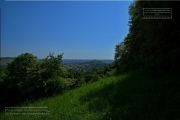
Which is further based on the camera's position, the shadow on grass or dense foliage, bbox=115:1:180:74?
dense foliage, bbox=115:1:180:74

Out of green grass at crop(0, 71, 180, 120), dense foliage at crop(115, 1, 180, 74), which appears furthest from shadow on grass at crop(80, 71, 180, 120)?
dense foliage at crop(115, 1, 180, 74)

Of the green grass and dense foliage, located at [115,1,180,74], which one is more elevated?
dense foliage, located at [115,1,180,74]

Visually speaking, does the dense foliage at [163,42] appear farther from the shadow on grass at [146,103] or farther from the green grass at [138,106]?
the green grass at [138,106]

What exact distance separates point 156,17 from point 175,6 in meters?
0.88

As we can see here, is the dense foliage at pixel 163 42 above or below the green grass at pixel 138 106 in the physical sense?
above

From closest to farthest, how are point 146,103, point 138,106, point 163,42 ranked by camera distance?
point 138,106 → point 146,103 → point 163,42

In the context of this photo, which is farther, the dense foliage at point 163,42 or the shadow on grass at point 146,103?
the dense foliage at point 163,42

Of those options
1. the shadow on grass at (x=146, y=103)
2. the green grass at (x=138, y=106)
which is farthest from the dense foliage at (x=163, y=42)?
the green grass at (x=138, y=106)

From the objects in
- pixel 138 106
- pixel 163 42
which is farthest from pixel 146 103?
pixel 163 42

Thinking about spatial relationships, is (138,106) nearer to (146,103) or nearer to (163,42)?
(146,103)

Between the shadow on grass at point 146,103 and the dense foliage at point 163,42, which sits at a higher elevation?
the dense foliage at point 163,42

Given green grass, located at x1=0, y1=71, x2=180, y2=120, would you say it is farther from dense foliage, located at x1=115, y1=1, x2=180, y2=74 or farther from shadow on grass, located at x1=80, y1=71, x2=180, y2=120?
dense foliage, located at x1=115, y1=1, x2=180, y2=74

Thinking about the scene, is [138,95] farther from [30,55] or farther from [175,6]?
[30,55]

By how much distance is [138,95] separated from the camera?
8.37 meters
